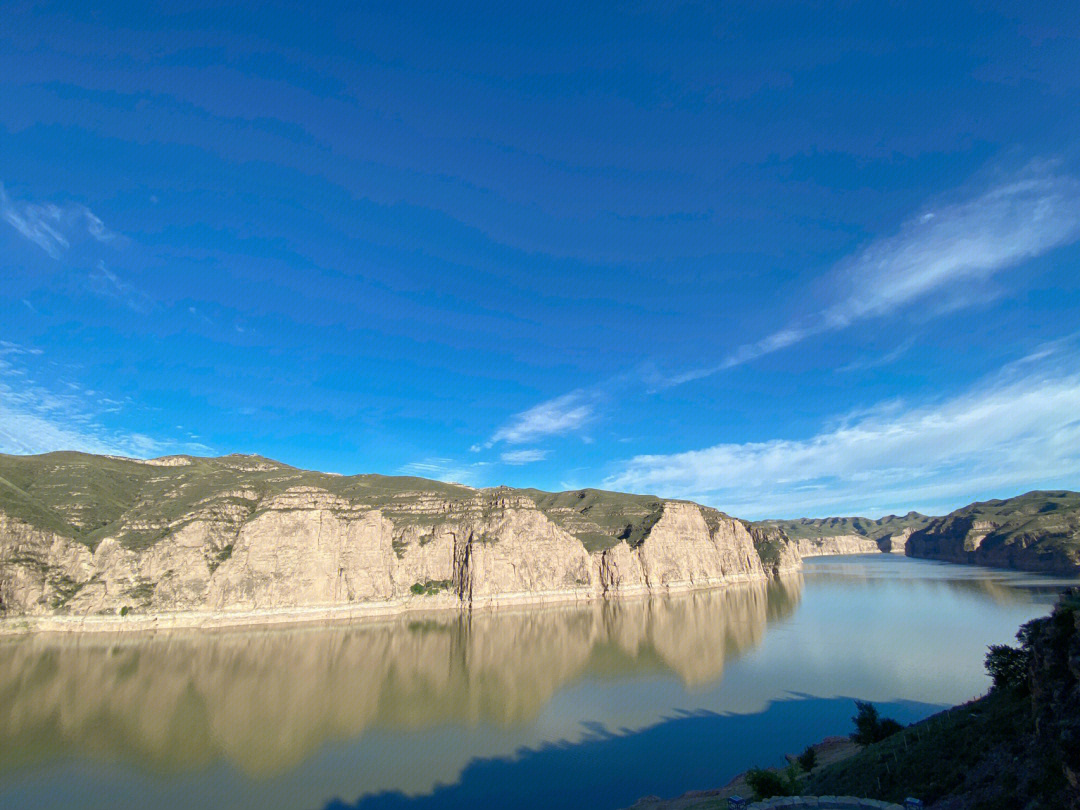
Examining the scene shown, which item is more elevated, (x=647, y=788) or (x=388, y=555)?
(x=388, y=555)

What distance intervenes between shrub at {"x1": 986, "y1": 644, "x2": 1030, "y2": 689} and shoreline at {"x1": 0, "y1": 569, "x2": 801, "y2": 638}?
95.2 m

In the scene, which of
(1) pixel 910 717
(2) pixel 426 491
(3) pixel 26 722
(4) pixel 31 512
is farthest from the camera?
(2) pixel 426 491

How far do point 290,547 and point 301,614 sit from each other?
1320cm

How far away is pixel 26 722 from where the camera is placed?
38438 millimetres

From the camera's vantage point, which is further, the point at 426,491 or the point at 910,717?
the point at 426,491

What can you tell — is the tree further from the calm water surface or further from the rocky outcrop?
the calm water surface

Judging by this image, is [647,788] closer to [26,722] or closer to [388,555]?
[26,722]

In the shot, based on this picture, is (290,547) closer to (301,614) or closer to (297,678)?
(301,614)

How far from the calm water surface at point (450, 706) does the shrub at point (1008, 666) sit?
13481 millimetres

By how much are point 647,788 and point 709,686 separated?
20.5 metres

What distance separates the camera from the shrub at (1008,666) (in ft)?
67.1

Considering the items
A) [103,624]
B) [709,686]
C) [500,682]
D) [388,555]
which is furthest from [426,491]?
[709,686]

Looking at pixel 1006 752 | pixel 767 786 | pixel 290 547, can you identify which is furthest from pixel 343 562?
pixel 1006 752

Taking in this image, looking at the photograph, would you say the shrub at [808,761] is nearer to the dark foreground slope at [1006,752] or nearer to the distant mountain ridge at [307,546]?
the dark foreground slope at [1006,752]
